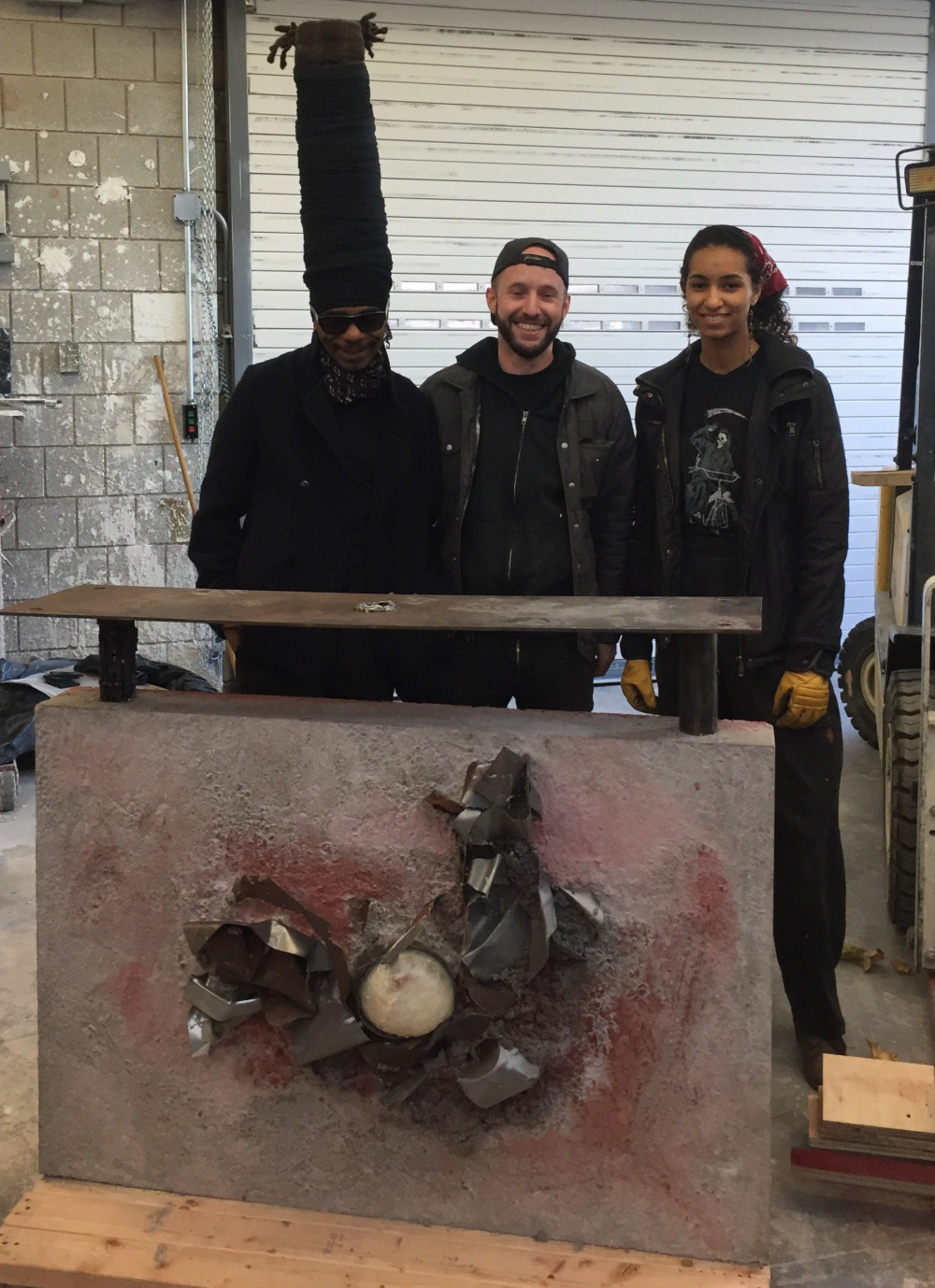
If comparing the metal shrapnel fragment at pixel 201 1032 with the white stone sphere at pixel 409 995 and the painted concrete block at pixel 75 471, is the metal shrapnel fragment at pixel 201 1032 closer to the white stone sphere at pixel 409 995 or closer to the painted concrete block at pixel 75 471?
the white stone sphere at pixel 409 995

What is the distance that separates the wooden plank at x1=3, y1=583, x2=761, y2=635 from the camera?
1931 mm

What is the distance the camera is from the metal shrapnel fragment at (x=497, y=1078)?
198 cm

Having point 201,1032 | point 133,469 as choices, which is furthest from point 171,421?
point 201,1032

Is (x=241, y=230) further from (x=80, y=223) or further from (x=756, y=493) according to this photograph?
(x=756, y=493)

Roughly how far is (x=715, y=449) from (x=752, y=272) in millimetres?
409

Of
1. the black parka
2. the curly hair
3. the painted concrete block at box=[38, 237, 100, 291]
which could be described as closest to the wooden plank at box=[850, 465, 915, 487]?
the curly hair

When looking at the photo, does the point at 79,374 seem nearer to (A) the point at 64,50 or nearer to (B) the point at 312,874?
(A) the point at 64,50

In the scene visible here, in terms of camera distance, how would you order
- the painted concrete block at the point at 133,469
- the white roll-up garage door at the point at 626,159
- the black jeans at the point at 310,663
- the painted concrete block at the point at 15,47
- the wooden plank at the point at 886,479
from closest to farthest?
the black jeans at the point at 310,663
the wooden plank at the point at 886,479
the painted concrete block at the point at 15,47
the painted concrete block at the point at 133,469
the white roll-up garage door at the point at 626,159

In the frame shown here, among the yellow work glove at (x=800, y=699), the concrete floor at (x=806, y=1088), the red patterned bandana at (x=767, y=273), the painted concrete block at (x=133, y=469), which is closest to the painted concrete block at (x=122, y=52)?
the painted concrete block at (x=133, y=469)

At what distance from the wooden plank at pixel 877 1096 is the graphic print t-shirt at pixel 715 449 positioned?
3.95 feet

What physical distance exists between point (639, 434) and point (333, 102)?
104 centimetres

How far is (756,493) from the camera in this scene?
9.16ft

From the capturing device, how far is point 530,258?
291cm

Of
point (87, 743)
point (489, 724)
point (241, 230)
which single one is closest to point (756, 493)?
point (489, 724)
